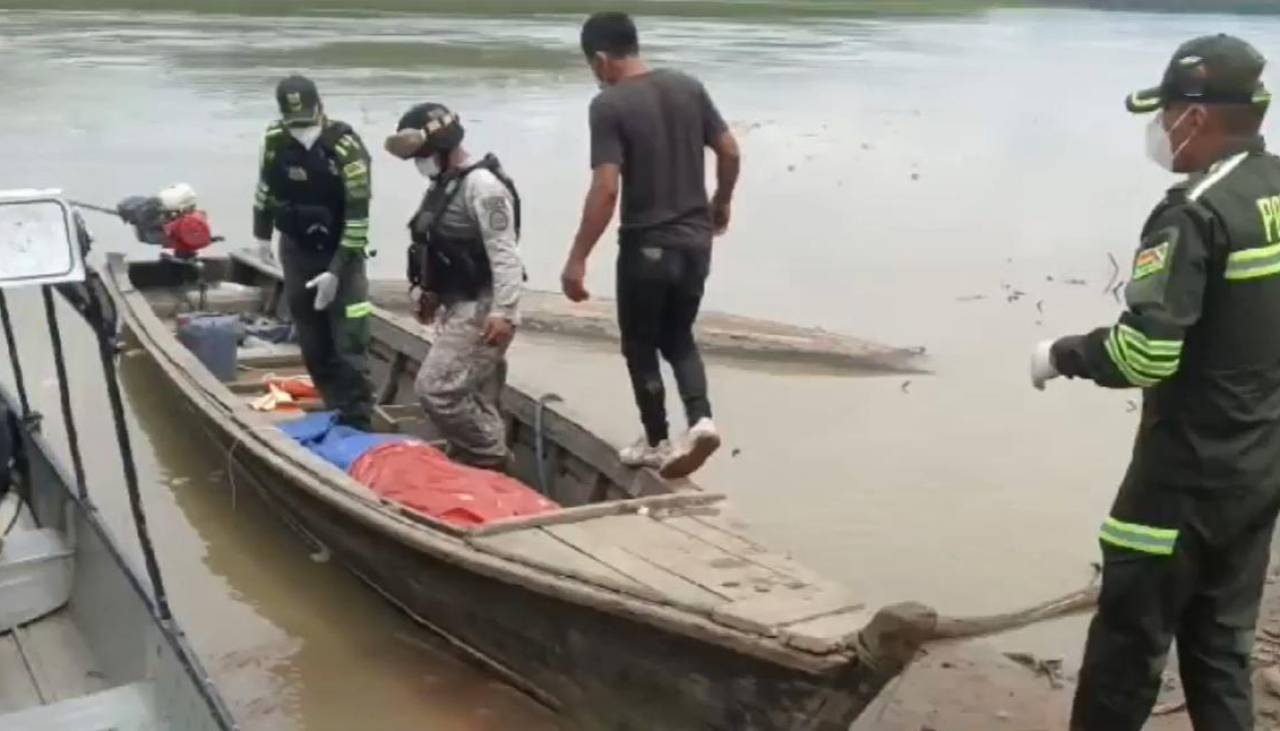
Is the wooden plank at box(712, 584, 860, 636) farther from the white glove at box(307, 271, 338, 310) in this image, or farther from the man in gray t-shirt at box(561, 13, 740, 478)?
the white glove at box(307, 271, 338, 310)

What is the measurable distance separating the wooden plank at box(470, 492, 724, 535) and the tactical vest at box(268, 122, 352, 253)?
2286 millimetres

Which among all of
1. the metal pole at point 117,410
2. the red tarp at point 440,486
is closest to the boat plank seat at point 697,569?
the red tarp at point 440,486

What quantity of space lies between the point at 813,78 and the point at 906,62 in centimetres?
687

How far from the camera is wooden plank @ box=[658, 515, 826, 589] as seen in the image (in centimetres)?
453

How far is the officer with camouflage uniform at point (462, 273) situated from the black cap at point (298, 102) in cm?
→ 84

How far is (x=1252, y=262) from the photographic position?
3.67 metres

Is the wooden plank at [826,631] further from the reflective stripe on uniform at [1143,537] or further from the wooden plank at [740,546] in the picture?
the reflective stripe on uniform at [1143,537]

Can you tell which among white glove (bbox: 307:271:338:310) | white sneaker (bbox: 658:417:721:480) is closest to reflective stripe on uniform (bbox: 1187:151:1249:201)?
white sneaker (bbox: 658:417:721:480)

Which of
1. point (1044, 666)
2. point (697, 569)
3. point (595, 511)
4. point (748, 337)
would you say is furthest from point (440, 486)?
point (748, 337)

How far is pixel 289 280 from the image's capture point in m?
7.15

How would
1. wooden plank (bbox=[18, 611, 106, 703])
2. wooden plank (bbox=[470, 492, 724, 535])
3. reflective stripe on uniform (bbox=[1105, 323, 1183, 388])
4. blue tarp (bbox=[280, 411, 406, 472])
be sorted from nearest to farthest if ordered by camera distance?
reflective stripe on uniform (bbox=[1105, 323, 1183, 388]), wooden plank (bbox=[18, 611, 106, 703]), wooden plank (bbox=[470, 492, 724, 535]), blue tarp (bbox=[280, 411, 406, 472])

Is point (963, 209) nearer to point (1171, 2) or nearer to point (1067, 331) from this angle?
point (1067, 331)

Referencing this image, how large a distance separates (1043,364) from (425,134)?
2.96 metres

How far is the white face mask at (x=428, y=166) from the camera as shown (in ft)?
19.9
